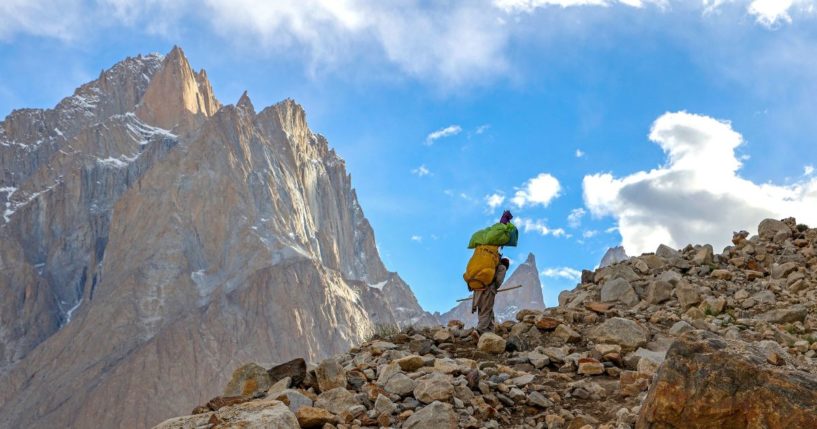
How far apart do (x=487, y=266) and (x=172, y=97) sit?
182391mm

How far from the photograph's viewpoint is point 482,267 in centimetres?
1105

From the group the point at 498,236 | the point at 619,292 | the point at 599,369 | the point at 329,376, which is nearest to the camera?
the point at 329,376

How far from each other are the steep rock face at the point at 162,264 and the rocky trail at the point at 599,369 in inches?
4197

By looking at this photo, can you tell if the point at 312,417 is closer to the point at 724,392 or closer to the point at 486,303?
the point at 724,392

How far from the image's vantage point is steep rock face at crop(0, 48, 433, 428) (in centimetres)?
11888

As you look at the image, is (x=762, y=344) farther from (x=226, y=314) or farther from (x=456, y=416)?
(x=226, y=314)

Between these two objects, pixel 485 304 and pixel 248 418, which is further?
pixel 485 304

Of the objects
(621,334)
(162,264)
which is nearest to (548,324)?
(621,334)

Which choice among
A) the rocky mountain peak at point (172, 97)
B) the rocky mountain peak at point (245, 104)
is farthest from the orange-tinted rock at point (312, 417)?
the rocky mountain peak at point (172, 97)

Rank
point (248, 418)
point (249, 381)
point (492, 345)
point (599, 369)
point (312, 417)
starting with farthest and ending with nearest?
point (492, 345) < point (599, 369) < point (249, 381) < point (312, 417) < point (248, 418)

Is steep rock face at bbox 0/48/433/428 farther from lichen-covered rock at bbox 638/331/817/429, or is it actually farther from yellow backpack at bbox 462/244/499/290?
lichen-covered rock at bbox 638/331/817/429

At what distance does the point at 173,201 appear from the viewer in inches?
5566

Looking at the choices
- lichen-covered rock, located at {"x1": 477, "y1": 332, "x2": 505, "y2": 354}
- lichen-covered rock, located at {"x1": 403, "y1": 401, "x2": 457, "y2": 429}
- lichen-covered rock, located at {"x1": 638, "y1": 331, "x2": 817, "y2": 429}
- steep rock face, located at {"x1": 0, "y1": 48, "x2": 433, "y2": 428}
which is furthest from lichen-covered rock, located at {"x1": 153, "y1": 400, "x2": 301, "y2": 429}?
steep rock face, located at {"x1": 0, "y1": 48, "x2": 433, "y2": 428}

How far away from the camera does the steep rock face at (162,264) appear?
118875 mm
